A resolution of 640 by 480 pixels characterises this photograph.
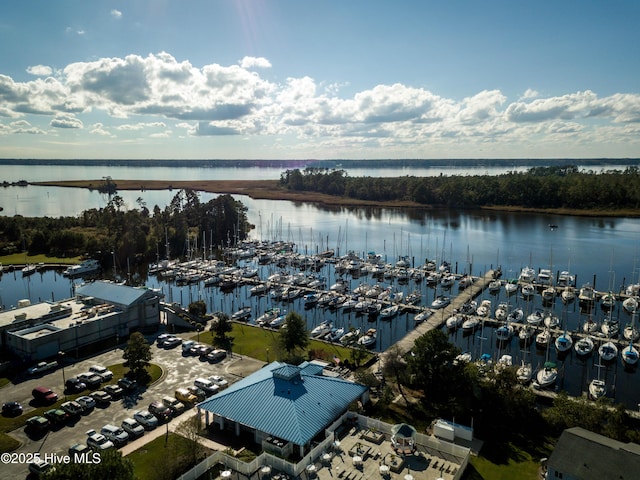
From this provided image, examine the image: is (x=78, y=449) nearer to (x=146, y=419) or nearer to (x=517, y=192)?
(x=146, y=419)

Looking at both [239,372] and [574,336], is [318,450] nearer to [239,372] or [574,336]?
[239,372]

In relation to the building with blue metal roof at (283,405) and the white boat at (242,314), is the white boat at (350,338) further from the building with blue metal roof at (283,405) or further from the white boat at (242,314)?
the white boat at (242,314)

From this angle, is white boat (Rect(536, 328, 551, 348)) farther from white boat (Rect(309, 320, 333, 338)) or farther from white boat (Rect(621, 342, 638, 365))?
white boat (Rect(309, 320, 333, 338))

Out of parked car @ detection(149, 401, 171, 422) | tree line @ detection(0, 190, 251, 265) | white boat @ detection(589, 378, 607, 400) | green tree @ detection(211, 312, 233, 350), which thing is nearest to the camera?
parked car @ detection(149, 401, 171, 422)

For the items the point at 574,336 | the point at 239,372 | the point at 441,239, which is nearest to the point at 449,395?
the point at 239,372

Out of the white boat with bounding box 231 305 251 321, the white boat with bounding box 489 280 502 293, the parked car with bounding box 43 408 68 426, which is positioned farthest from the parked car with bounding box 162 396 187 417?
the white boat with bounding box 489 280 502 293

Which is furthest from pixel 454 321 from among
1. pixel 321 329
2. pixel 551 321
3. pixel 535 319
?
pixel 321 329
